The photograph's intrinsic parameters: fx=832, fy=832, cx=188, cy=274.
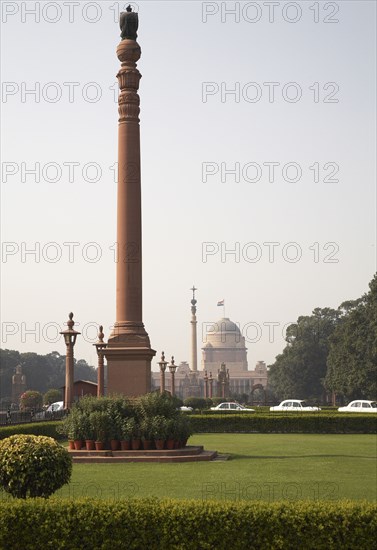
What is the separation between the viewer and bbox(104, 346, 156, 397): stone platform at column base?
2272cm

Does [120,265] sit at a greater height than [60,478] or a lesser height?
greater

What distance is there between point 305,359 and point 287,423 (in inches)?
2145

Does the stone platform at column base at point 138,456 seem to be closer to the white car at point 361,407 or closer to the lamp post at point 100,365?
the lamp post at point 100,365

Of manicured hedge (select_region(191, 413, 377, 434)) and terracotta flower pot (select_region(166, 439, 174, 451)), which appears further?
manicured hedge (select_region(191, 413, 377, 434))

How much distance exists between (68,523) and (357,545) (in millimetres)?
3209

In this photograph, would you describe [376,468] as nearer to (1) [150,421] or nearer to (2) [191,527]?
(1) [150,421]

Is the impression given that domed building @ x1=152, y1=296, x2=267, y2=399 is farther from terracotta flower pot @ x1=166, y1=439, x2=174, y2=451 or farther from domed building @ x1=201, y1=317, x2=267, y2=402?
terracotta flower pot @ x1=166, y1=439, x2=174, y2=451

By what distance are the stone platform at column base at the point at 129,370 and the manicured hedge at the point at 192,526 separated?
13.2 meters

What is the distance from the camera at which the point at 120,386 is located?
897 inches

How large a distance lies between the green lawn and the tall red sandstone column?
359cm

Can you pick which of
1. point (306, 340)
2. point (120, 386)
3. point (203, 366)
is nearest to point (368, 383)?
point (306, 340)

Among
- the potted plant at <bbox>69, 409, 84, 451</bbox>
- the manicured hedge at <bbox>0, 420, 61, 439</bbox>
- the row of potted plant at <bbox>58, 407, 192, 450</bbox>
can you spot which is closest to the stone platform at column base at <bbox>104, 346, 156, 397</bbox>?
the potted plant at <bbox>69, 409, 84, 451</bbox>

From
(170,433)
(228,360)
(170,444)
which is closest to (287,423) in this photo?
(170,444)

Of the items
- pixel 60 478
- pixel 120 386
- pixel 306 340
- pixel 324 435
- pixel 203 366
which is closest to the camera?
pixel 60 478
